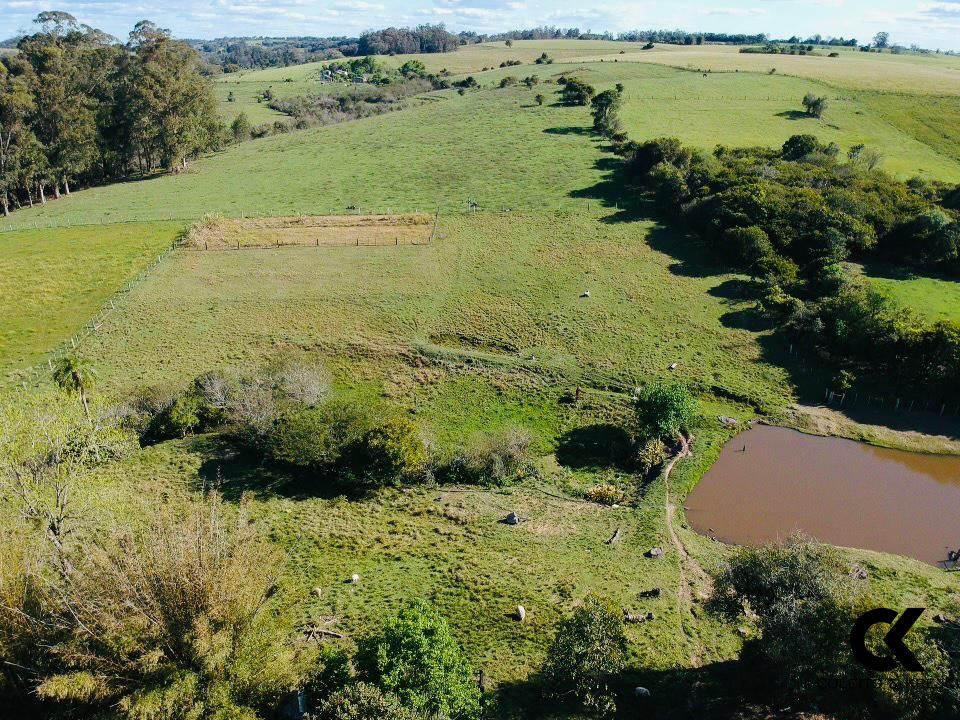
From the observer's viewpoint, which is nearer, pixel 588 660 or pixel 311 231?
pixel 588 660

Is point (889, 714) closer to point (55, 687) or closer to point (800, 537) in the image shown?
point (800, 537)

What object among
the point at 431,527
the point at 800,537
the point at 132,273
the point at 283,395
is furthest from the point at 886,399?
the point at 132,273

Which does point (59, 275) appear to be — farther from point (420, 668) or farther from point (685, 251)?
point (685, 251)

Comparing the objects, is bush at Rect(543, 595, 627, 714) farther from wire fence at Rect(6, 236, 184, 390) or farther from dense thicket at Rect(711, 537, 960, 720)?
wire fence at Rect(6, 236, 184, 390)

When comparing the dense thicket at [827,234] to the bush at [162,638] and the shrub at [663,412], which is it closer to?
the shrub at [663,412]

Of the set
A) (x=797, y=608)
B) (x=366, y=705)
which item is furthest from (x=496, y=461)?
(x=366, y=705)

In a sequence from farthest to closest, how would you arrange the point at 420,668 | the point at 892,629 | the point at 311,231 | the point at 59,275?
the point at 311,231, the point at 59,275, the point at 420,668, the point at 892,629
